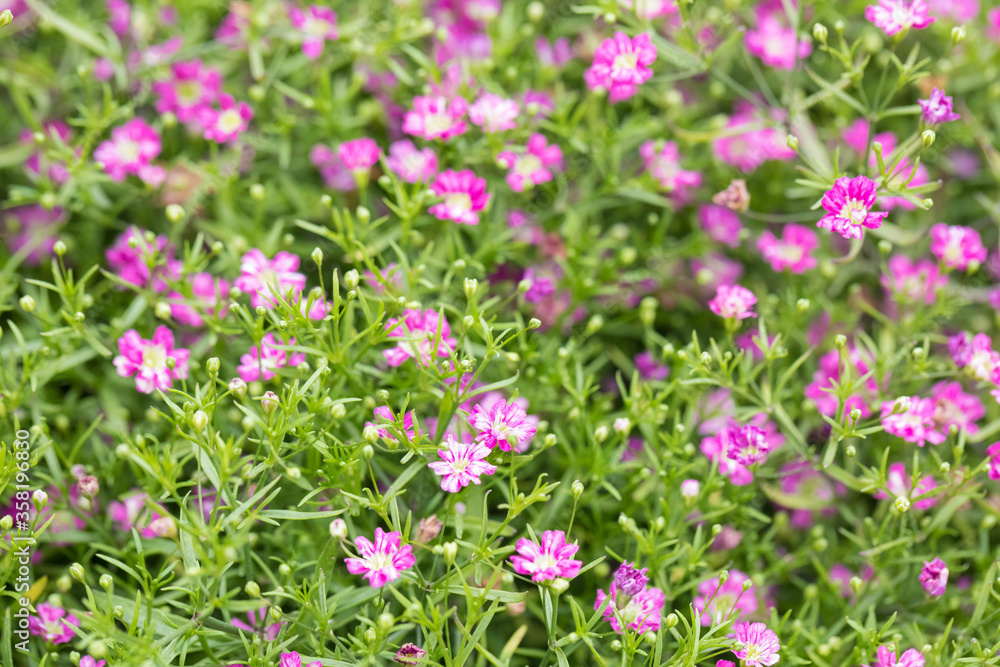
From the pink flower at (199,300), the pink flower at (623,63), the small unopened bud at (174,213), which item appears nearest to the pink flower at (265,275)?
the pink flower at (199,300)

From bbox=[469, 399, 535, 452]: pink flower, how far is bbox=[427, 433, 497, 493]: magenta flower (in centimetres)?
3

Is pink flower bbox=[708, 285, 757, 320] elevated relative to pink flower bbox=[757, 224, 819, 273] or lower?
elevated

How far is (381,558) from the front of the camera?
1814mm

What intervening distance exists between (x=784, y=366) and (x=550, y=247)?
83cm

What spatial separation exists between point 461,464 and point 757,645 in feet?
2.56

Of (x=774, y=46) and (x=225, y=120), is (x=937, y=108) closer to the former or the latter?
(x=774, y=46)

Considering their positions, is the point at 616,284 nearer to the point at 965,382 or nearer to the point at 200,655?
the point at 965,382

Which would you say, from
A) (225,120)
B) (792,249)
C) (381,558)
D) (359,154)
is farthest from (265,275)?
(792,249)

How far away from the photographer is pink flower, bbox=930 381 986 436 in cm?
242

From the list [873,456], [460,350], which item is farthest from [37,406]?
[873,456]

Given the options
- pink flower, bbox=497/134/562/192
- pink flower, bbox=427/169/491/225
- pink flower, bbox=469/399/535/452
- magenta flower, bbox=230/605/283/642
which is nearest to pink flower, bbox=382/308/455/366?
pink flower, bbox=469/399/535/452

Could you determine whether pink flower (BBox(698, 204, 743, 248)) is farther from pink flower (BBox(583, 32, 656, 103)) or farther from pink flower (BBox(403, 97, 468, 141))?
pink flower (BBox(403, 97, 468, 141))

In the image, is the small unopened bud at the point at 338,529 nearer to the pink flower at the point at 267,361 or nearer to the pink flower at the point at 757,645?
the pink flower at the point at 267,361

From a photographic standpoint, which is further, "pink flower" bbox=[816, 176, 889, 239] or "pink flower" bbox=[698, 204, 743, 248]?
"pink flower" bbox=[698, 204, 743, 248]
